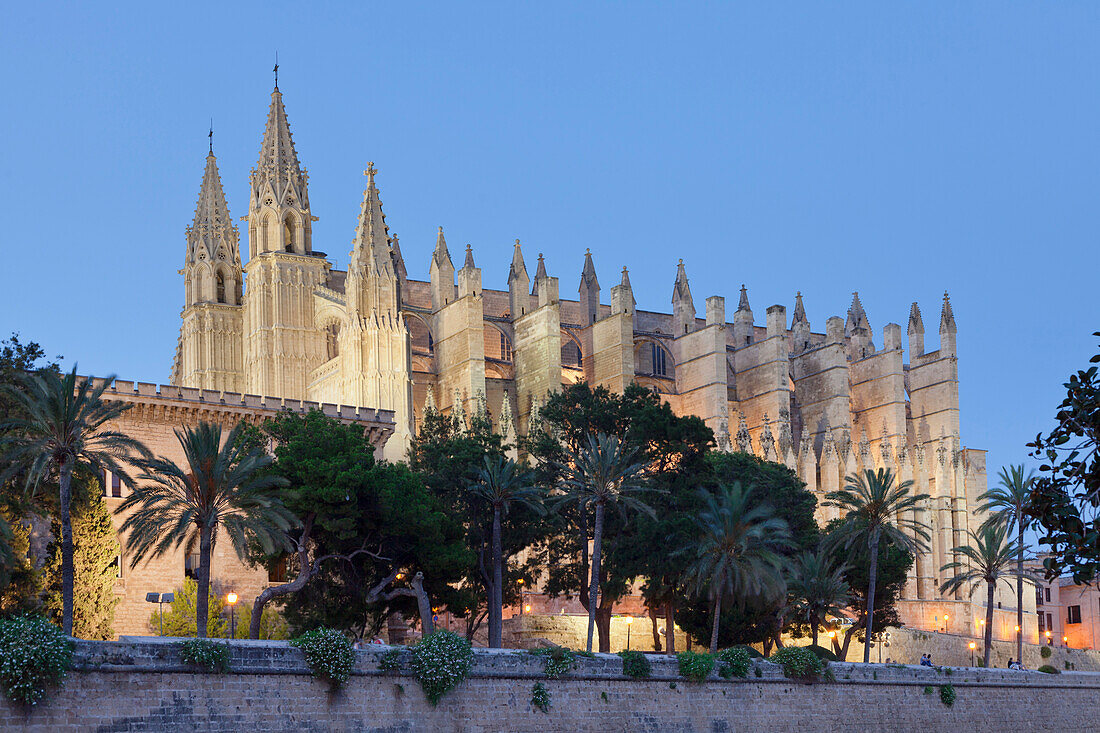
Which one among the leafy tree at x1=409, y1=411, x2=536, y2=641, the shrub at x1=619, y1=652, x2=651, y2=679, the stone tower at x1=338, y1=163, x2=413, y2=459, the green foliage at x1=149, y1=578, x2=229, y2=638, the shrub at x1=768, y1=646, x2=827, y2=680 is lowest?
the shrub at x1=768, y1=646, x2=827, y2=680

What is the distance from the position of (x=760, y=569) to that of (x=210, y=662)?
68.8ft

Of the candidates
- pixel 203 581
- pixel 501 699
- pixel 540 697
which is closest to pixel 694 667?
pixel 540 697

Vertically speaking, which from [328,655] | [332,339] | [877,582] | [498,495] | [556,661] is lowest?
[556,661]

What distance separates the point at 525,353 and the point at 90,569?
36.8 meters

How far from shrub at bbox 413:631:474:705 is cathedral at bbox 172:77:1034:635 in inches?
1200

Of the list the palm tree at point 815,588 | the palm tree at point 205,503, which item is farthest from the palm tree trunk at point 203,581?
the palm tree at point 815,588

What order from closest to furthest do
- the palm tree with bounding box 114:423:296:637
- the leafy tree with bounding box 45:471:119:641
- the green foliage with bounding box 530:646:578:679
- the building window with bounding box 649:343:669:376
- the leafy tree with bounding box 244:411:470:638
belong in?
1. the green foliage with bounding box 530:646:578:679
2. the palm tree with bounding box 114:423:296:637
3. the leafy tree with bounding box 45:471:119:641
4. the leafy tree with bounding box 244:411:470:638
5. the building window with bounding box 649:343:669:376

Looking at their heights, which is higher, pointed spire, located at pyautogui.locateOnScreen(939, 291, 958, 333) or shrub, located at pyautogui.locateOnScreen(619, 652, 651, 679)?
pointed spire, located at pyautogui.locateOnScreen(939, 291, 958, 333)

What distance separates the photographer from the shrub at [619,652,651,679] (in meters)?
30.8

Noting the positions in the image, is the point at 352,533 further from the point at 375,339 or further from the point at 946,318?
the point at 946,318

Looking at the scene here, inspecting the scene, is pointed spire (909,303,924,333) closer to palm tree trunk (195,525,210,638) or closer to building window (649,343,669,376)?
building window (649,343,669,376)

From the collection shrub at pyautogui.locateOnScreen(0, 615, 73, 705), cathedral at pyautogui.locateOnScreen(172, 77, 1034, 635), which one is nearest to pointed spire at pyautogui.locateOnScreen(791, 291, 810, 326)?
cathedral at pyautogui.locateOnScreen(172, 77, 1034, 635)

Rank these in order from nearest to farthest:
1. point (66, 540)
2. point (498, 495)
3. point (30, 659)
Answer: point (30, 659), point (66, 540), point (498, 495)

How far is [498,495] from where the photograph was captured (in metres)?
42.4
